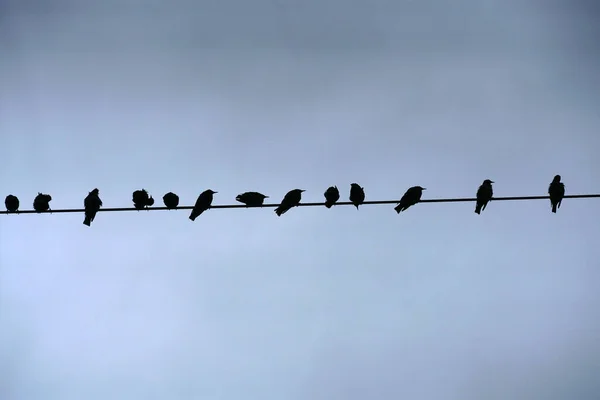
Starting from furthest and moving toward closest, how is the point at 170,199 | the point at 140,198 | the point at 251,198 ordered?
the point at 170,199 < the point at 251,198 < the point at 140,198

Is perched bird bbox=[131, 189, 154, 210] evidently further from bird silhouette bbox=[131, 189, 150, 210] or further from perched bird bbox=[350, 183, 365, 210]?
perched bird bbox=[350, 183, 365, 210]

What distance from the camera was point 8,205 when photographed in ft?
42.0

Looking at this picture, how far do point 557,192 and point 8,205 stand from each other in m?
13.3

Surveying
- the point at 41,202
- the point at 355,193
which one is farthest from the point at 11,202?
the point at 355,193

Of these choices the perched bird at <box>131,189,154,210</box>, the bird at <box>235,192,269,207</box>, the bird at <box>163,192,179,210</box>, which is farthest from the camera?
the bird at <box>163,192,179,210</box>

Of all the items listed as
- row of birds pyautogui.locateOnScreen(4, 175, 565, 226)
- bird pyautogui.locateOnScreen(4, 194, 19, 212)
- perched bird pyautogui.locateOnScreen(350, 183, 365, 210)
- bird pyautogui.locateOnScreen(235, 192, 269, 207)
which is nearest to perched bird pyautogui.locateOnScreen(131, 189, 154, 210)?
row of birds pyautogui.locateOnScreen(4, 175, 565, 226)

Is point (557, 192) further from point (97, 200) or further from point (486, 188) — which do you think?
point (97, 200)

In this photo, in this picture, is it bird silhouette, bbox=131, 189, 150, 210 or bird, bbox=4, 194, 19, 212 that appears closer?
bird silhouette, bbox=131, 189, 150, 210

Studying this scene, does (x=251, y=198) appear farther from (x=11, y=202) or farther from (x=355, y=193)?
(x=11, y=202)

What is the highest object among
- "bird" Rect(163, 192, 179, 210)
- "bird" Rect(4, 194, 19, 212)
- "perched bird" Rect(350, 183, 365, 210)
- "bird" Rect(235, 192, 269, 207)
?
"perched bird" Rect(350, 183, 365, 210)

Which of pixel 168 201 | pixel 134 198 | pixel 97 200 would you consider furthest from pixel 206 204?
pixel 97 200

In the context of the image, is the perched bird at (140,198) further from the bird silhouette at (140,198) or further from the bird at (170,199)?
the bird at (170,199)

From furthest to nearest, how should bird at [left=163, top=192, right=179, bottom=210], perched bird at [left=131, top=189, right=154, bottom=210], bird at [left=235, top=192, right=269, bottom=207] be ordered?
bird at [left=163, top=192, right=179, bottom=210] → bird at [left=235, top=192, right=269, bottom=207] → perched bird at [left=131, top=189, right=154, bottom=210]

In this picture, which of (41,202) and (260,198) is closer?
(41,202)
